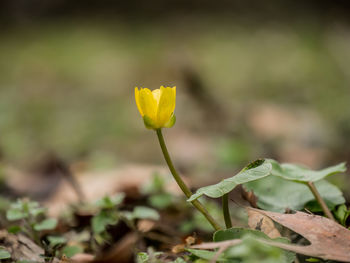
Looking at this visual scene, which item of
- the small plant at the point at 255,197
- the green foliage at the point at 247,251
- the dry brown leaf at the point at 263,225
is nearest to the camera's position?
the green foliage at the point at 247,251

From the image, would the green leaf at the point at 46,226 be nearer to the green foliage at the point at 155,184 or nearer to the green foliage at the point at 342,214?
the green foliage at the point at 155,184

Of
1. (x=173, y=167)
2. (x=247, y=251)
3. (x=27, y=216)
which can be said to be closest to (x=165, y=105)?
(x=173, y=167)

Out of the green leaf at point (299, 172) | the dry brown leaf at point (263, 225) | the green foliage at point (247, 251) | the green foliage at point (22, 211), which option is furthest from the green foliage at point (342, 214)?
the green foliage at point (22, 211)

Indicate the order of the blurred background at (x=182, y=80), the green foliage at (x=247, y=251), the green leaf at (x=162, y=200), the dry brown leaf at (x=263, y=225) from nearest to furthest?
the green foliage at (x=247, y=251) < the dry brown leaf at (x=263, y=225) < the green leaf at (x=162, y=200) < the blurred background at (x=182, y=80)

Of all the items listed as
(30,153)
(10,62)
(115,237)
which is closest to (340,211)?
(115,237)

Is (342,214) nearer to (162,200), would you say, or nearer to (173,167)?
(173,167)

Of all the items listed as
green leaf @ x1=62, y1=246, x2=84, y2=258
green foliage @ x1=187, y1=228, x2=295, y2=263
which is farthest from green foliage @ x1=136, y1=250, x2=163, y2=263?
green leaf @ x1=62, y1=246, x2=84, y2=258
